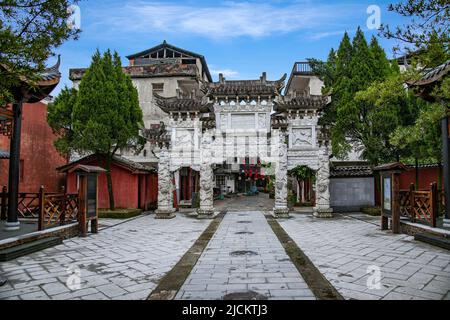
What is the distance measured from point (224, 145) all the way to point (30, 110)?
36.2 feet

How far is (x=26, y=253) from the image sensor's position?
7.17 m

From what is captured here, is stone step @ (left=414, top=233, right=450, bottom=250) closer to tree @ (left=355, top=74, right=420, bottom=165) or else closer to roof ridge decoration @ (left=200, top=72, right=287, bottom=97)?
tree @ (left=355, top=74, right=420, bottom=165)

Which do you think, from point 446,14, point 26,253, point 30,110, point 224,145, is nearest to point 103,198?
point 30,110

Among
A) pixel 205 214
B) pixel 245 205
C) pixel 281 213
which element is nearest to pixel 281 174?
pixel 281 213

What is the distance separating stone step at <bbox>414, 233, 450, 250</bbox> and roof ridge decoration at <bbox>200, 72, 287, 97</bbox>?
893 centimetres

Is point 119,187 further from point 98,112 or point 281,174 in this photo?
point 281,174

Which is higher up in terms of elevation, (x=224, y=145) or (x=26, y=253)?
(x=224, y=145)

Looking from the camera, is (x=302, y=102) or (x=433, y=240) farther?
(x=302, y=102)

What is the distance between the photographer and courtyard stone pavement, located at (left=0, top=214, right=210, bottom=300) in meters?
4.68

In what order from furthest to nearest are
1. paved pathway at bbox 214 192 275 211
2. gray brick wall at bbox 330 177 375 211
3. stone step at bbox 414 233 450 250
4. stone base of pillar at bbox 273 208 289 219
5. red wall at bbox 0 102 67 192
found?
paved pathway at bbox 214 192 275 211
gray brick wall at bbox 330 177 375 211
red wall at bbox 0 102 67 192
stone base of pillar at bbox 273 208 289 219
stone step at bbox 414 233 450 250

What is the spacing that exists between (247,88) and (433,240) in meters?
10.1

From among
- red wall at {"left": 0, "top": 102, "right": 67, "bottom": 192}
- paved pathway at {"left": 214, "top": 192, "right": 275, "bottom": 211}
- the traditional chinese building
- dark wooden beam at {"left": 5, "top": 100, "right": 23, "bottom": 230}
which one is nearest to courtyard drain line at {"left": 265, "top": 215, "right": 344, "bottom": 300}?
the traditional chinese building

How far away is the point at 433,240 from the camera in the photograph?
778cm
